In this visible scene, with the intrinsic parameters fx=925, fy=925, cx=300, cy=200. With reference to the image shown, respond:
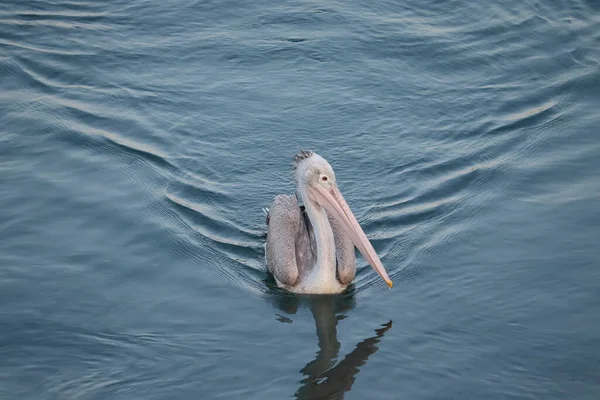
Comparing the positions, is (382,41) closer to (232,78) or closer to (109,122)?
(232,78)

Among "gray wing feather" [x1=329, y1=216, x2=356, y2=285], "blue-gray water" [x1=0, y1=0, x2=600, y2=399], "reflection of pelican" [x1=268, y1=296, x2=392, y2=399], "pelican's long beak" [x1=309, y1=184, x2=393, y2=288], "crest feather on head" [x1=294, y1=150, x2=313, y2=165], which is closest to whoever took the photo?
"reflection of pelican" [x1=268, y1=296, x2=392, y2=399]

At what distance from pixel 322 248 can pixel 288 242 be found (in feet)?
1.31

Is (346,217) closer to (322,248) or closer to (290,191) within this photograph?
(322,248)

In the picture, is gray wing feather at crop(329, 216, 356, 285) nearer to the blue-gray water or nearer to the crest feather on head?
the blue-gray water

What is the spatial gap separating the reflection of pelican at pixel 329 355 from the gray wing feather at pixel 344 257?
0.72 ft

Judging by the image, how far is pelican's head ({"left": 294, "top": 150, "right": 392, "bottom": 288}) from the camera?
8742mm

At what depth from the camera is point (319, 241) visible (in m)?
8.93

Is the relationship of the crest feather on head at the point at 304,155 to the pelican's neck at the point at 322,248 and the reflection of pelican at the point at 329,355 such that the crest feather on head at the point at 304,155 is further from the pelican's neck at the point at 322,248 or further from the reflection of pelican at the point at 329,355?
the reflection of pelican at the point at 329,355

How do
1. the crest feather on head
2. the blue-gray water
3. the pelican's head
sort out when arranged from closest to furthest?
the blue-gray water < the pelican's head < the crest feather on head

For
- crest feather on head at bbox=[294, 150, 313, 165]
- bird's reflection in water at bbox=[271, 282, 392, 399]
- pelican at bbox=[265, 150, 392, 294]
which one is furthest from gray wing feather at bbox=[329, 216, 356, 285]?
crest feather on head at bbox=[294, 150, 313, 165]

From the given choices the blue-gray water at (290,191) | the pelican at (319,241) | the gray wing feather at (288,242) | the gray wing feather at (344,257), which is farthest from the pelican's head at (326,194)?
the blue-gray water at (290,191)

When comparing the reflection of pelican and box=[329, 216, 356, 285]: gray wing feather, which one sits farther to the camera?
box=[329, 216, 356, 285]: gray wing feather

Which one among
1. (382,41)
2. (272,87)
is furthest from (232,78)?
(382,41)

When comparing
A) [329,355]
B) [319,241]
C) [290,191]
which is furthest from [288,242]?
[329,355]
